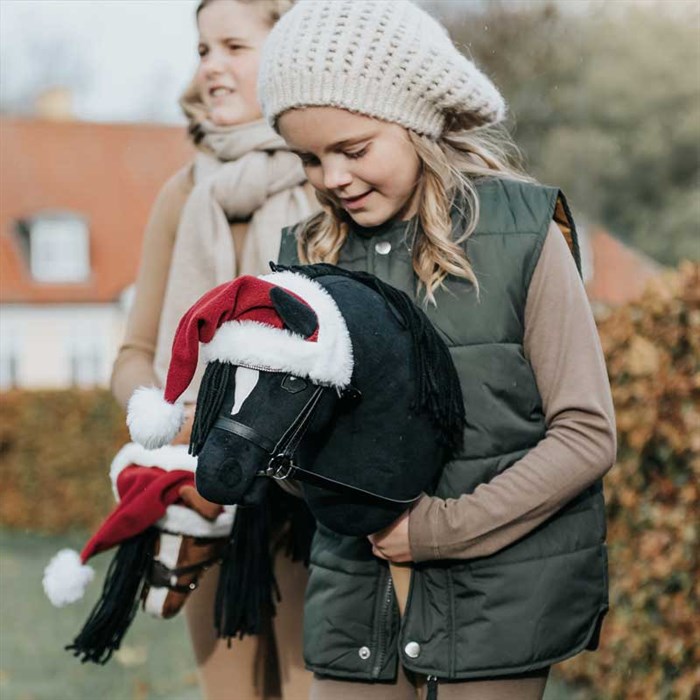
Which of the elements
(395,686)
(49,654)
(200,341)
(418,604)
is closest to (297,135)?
(200,341)

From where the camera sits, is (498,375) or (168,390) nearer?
(168,390)

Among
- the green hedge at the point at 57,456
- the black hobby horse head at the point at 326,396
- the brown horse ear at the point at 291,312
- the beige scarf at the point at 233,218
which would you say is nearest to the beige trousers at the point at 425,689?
the black hobby horse head at the point at 326,396

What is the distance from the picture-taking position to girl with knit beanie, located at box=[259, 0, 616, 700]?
2.42m

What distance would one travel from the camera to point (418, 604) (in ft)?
8.16

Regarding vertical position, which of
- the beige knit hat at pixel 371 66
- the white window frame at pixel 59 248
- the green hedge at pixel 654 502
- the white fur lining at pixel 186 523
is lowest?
the white window frame at pixel 59 248

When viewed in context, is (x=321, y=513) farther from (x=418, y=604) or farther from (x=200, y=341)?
(x=200, y=341)

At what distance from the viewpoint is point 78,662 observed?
7.11m

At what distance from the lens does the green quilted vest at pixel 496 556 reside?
243 cm

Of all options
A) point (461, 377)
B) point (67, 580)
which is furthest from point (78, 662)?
point (461, 377)

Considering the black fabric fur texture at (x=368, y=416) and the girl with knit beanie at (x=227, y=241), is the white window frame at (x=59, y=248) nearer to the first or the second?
the girl with knit beanie at (x=227, y=241)

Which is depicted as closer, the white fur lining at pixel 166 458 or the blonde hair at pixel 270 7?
the white fur lining at pixel 166 458

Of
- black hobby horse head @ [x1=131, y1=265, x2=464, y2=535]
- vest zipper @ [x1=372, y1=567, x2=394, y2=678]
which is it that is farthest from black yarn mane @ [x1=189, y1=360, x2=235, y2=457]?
vest zipper @ [x1=372, y1=567, x2=394, y2=678]

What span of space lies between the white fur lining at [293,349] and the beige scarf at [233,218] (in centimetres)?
104

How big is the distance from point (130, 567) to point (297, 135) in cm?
123
